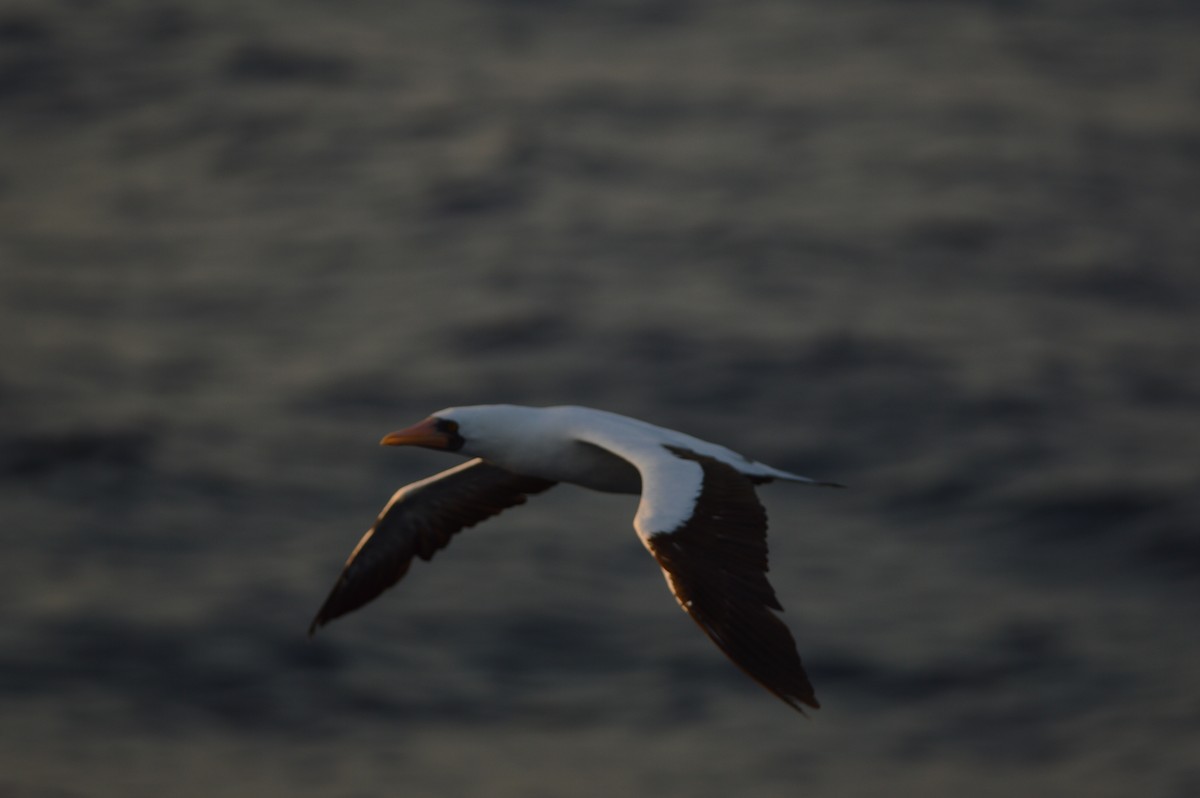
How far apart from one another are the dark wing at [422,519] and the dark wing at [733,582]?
113 inches

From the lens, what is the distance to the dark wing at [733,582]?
32.0 feet

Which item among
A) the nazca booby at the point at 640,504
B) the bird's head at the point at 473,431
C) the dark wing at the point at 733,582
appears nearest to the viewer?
the dark wing at the point at 733,582

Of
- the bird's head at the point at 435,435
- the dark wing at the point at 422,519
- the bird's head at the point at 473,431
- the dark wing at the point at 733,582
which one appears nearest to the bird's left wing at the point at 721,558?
the dark wing at the point at 733,582

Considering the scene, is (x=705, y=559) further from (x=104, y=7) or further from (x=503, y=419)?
(x=104, y=7)

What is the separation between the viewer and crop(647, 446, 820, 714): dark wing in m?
9.75

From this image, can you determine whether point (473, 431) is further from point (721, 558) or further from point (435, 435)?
point (721, 558)

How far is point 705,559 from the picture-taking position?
33.8ft

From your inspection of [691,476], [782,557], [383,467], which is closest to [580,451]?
[691,476]

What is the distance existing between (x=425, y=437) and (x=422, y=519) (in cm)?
151

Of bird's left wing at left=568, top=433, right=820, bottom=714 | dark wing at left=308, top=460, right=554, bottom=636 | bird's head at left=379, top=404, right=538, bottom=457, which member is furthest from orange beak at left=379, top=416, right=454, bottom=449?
bird's left wing at left=568, top=433, right=820, bottom=714

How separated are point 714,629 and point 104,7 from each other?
135 ft

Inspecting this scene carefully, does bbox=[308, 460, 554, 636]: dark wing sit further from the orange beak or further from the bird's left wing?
the bird's left wing

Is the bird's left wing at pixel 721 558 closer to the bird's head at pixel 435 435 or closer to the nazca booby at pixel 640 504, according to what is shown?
the nazca booby at pixel 640 504

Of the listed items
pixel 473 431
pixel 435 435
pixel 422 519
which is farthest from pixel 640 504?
pixel 422 519
